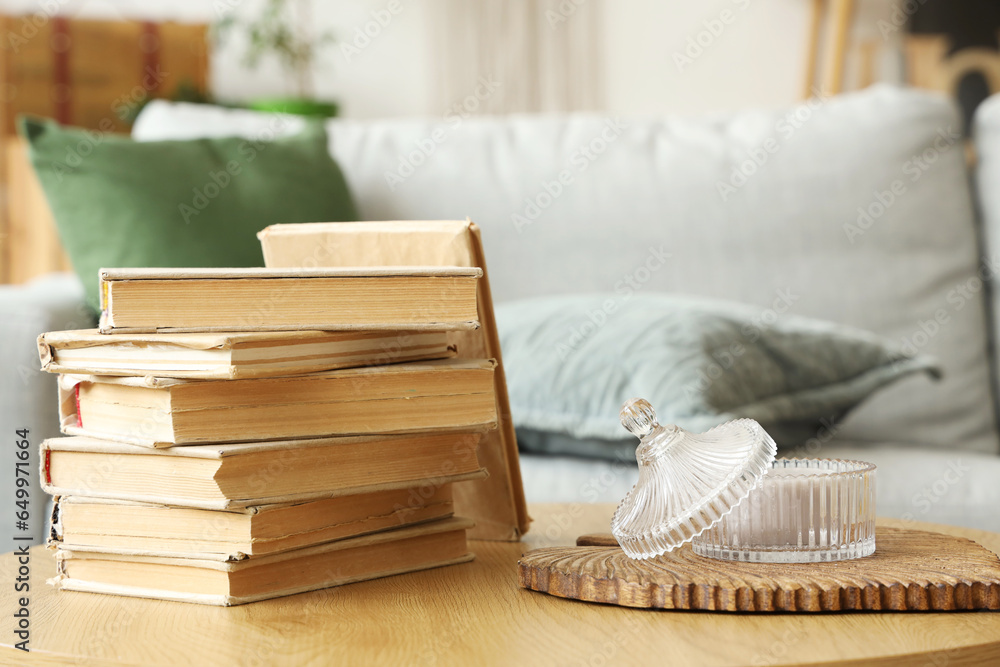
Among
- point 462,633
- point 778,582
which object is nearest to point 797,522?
point 778,582

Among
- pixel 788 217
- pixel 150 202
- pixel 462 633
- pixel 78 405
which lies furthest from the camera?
pixel 788 217

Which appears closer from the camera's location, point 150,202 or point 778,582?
point 778,582

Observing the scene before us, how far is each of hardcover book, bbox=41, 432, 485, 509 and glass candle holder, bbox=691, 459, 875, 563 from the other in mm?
212

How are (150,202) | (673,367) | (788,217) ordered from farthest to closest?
(788,217) → (150,202) → (673,367)

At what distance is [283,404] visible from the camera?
652 mm

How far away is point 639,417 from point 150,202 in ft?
3.62

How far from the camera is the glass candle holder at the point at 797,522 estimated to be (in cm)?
63

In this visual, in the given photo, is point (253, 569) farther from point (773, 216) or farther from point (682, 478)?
point (773, 216)

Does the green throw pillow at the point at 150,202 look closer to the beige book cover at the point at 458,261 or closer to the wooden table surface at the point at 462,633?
the beige book cover at the point at 458,261

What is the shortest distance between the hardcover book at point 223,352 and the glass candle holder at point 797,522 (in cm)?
25

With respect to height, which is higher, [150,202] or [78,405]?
[150,202]

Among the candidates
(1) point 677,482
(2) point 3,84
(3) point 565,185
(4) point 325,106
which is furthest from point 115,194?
(2) point 3,84

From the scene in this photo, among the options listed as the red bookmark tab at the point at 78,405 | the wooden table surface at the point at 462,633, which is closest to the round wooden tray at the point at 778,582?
the wooden table surface at the point at 462,633

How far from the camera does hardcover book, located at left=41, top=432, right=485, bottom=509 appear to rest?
630mm
